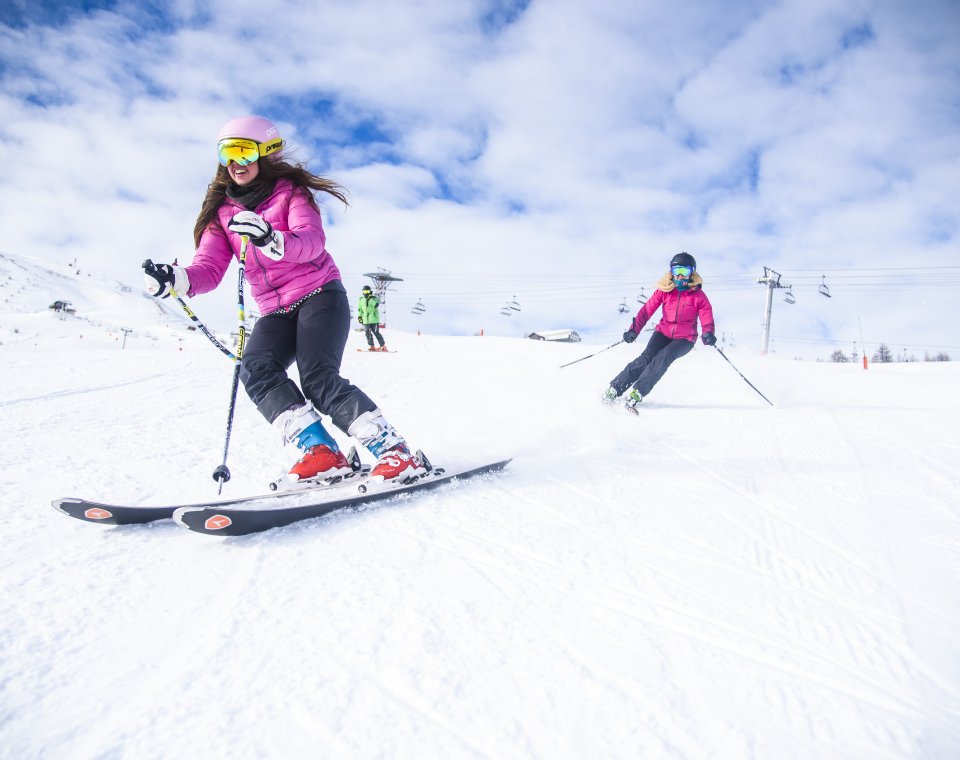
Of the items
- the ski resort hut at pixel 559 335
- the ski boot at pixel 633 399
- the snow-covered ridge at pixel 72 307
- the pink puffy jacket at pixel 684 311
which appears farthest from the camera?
the ski resort hut at pixel 559 335

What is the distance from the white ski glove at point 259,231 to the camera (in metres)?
2.12

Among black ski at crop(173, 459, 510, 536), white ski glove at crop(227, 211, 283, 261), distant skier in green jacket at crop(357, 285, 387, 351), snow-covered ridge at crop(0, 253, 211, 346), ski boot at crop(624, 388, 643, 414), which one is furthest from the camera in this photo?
snow-covered ridge at crop(0, 253, 211, 346)

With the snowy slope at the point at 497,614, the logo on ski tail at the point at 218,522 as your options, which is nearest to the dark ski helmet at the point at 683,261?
the snowy slope at the point at 497,614

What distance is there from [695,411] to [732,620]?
4668 millimetres

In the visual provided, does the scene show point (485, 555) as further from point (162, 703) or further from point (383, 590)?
point (162, 703)

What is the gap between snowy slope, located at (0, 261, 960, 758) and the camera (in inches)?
40.1

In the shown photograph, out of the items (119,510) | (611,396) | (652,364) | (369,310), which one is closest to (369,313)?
(369,310)

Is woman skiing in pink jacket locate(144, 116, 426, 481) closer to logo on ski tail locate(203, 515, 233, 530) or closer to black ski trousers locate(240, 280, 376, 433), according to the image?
black ski trousers locate(240, 280, 376, 433)

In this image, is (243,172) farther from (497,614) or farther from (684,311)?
(684,311)

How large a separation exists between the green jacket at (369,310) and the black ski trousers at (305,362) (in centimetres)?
1248

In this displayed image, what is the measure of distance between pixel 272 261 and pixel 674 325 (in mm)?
5178

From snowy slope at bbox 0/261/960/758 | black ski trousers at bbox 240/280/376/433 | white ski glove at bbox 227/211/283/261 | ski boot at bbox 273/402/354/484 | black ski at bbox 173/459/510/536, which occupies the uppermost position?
white ski glove at bbox 227/211/283/261

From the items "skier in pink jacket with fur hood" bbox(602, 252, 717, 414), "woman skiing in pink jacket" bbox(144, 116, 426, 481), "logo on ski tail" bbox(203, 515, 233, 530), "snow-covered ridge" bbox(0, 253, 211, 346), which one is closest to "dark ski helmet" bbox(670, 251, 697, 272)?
"skier in pink jacket with fur hood" bbox(602, 252, 717, 414)

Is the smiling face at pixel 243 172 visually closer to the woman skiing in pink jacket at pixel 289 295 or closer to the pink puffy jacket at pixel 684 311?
the woman skiing in pink jacket at pixel 289 295
